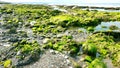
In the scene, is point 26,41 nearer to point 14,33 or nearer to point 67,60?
point 14,33

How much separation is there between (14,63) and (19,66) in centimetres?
Answer: 109

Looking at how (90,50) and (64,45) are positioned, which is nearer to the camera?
(90,50)

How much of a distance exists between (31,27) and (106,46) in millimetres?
24595

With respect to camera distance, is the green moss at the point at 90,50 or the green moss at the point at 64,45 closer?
the green moss at the point at 90,50

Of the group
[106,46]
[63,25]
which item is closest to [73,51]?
[106,46]

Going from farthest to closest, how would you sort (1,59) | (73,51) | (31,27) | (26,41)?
(31,27)
(26,41)
(73,51)
(1,59)

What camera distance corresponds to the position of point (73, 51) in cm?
3516

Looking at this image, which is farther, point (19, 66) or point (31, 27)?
point (31, 27)

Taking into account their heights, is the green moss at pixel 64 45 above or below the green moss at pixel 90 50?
below

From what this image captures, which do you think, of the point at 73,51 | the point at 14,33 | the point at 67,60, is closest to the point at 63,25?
the point at 14,33

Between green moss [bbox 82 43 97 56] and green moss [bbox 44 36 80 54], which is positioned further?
green moss [bbox 44 36 80 54]

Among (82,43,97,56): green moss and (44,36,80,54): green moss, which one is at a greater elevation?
(82,43,97,56): green moss

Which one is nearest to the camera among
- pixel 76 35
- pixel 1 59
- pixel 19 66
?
pixel 19 66

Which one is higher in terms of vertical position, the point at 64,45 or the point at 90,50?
the point at 90,50
